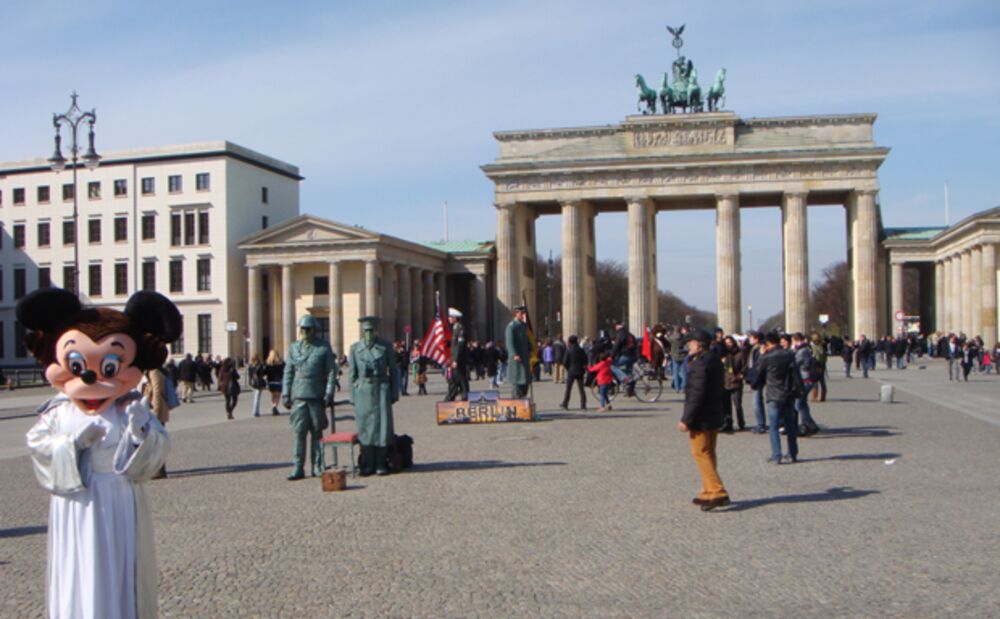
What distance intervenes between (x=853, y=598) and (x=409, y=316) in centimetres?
6916

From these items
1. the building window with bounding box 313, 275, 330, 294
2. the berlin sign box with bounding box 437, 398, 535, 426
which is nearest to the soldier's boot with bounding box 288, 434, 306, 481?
the berlin sign box with bounding box 437, 398, 535, 426

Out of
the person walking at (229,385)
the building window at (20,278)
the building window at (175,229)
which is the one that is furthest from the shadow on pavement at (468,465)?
the building window at (20,278)

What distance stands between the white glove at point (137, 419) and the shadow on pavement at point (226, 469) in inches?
378

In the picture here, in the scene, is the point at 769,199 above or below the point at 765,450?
above

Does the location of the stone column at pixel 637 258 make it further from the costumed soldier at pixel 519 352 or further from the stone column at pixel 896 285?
the costumed soldier at pixel 519 352

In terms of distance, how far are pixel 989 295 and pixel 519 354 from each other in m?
44.1

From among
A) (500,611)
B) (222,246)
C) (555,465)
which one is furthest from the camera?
(222,246)

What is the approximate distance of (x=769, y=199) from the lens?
238 feet

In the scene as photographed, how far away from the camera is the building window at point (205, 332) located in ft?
246

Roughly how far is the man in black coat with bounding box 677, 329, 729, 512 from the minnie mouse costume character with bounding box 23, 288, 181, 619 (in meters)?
6.68

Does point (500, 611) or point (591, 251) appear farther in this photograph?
point (591, 251)

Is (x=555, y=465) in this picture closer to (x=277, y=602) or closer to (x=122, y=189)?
(x=277, y=602)

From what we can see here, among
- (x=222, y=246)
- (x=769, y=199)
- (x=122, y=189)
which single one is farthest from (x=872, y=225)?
(x=122, y=189)

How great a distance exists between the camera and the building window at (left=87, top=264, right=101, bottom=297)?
77750mm
